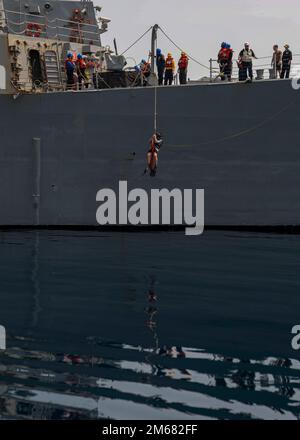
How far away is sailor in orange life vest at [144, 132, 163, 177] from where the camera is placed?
76.6 ft

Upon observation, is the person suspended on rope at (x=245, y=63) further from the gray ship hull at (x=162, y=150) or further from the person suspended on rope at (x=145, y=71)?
the person suspended on rope at (x=145, y=71)

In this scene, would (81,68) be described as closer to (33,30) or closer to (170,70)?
(33,30)

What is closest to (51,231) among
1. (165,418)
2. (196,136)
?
(196,136)

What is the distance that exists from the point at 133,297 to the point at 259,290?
2757 mm

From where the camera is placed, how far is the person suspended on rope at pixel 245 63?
951 inches

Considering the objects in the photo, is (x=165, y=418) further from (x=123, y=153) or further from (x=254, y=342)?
(x=123, y=153)

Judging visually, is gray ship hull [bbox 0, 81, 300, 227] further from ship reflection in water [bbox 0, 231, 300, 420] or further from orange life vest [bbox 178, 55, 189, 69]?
ship reflection in water [bbox 0, 231, 300, 420]

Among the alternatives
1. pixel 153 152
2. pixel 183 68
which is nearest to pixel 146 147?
pixel 153 152

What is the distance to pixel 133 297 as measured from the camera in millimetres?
14594
